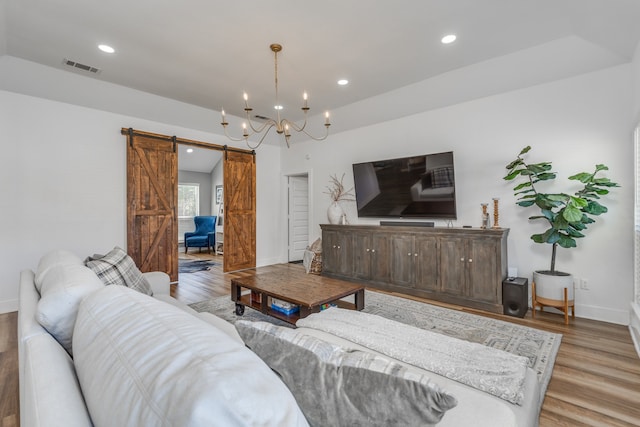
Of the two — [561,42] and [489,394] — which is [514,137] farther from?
[489,394]

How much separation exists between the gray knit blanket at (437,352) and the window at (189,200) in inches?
335

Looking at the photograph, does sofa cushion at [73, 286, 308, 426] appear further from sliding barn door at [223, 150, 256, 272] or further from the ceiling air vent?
sliding barn door at [223, 150, 256, 272]

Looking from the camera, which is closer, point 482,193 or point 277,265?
point 482,193

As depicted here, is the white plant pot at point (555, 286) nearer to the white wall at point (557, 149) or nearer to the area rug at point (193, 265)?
the white wall at point (557, 149)

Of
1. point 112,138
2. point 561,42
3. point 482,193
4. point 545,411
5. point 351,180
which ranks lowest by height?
point 545,411

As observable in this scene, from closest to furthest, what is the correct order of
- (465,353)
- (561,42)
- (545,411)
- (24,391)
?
(24,391)
(465,353)
(545,411)
(561,42)

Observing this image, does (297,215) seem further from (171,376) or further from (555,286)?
(171,376)

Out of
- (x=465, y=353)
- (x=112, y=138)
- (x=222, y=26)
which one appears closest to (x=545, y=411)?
(x=465, y=353)

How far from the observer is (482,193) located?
13.5 feet

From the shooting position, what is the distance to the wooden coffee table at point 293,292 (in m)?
2.75

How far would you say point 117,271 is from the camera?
2191 millimetres

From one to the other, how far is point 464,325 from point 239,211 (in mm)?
4537

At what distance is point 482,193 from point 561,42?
5.97ft

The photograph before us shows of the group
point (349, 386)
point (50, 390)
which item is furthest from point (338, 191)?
point (50, 390)
